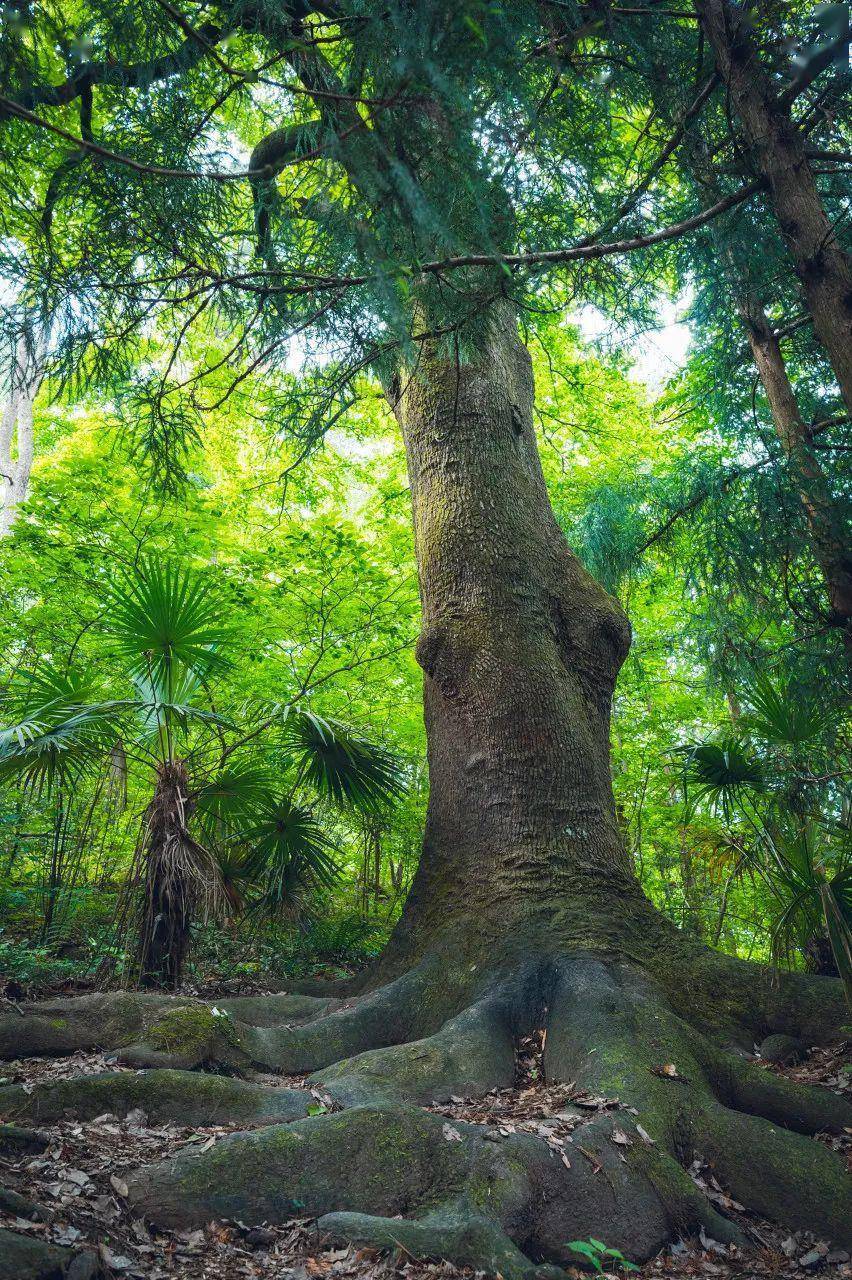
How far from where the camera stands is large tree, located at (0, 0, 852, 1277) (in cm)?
257

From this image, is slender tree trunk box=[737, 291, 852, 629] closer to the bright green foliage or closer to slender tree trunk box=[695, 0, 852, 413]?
slender tree trunk box=[695, 0, 852, 413]

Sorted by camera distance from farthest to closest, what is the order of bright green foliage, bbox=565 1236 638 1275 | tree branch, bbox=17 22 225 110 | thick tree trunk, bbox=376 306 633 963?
thick tree trunk, bbox=376 306 633 963
tree branch, bbox=17 22 225 110
bright green foliage, bbox=565 1236 638 1275

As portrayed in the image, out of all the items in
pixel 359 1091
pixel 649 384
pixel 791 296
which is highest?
pixel 649 384

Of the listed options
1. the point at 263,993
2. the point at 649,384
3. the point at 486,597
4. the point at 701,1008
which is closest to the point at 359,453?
the point at 649,384

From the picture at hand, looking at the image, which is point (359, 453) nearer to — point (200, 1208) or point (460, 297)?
→ point (460, 297)

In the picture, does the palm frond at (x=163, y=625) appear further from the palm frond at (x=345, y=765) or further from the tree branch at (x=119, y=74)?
the tree branch at (x=119, y=74)

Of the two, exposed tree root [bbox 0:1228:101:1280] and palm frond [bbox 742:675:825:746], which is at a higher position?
palm frond [bbox 742:675:825:746]

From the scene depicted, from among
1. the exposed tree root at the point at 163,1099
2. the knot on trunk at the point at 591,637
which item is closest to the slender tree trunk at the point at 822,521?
the knot on trunk at the point at 591,637

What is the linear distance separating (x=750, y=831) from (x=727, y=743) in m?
0.94

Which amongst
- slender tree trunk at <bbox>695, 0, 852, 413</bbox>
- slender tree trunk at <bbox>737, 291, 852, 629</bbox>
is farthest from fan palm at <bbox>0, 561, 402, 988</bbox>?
slender tree trunk at <bbox>695, 0, 852, 413</bbox>

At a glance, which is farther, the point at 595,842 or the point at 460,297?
the point at 595,842

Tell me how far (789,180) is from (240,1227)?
420cm

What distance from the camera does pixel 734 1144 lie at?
120 inches

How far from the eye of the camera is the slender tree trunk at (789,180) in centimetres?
293
